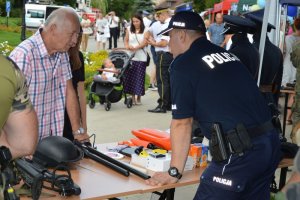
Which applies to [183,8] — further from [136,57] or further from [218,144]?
[136,57]

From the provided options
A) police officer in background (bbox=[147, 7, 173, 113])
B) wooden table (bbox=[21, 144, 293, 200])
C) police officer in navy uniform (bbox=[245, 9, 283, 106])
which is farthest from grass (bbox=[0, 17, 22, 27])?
wooden table (bbox=[21, 144, 293, 200])

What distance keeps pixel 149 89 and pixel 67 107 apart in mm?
8854

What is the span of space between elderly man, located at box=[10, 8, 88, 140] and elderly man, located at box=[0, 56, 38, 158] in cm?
145

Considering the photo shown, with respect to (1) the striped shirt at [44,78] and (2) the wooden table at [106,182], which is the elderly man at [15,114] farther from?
(1) the striped shirt at [44,78]

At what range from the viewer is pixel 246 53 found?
17.4ft

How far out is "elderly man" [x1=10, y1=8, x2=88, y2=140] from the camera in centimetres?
377

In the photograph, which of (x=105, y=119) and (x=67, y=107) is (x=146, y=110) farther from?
(x=67, y=107)

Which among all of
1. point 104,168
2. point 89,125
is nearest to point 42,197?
point 104,168

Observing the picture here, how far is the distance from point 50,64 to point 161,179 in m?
1.24

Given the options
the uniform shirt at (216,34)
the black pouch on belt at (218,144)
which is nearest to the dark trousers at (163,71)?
the uniform shirt at (216,34)

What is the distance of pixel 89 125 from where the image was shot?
9031 millimetres

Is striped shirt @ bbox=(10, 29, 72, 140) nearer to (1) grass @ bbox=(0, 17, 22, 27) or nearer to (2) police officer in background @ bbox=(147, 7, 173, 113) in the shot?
(2) police officer in background @ bbox=(147, 7, 173, 113)

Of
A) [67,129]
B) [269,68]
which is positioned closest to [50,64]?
[67,129]

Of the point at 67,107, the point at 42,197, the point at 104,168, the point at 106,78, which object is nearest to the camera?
the point at 42,197
